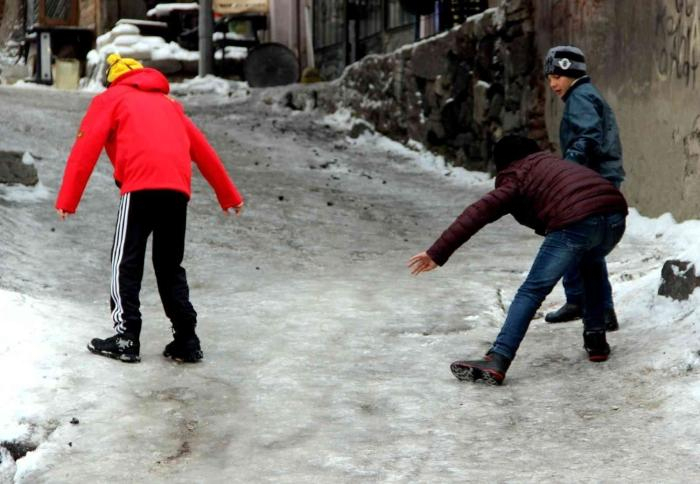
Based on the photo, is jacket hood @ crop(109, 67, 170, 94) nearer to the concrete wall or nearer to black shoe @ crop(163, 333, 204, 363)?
black shoe @ crop(163, 333, 204, 363)

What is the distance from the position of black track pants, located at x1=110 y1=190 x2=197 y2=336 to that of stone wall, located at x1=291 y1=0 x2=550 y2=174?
7228 millimetres

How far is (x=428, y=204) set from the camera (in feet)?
39.3

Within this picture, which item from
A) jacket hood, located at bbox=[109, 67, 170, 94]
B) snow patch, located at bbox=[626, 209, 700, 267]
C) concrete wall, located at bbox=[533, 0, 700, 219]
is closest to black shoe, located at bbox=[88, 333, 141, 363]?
jacket hood, located at bbox=[109, 67, 170, 94]

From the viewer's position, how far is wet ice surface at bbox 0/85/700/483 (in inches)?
160

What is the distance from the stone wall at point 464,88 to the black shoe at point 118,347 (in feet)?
24.6

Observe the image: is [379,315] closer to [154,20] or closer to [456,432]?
[456,432]

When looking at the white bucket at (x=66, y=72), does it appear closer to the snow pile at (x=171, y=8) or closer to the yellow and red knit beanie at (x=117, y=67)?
the snow pile at (x=171, y=8)

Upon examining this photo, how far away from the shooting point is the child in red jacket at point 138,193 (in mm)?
5328

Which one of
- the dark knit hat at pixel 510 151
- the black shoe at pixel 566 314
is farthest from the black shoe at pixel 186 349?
the black shoe at pixel 566 314

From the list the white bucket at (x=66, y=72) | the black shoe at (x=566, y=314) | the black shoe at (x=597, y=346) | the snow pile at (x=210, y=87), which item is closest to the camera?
the black shoe at (x=597, y=346)

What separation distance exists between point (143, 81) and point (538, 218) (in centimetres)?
215

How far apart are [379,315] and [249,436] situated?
2406mm

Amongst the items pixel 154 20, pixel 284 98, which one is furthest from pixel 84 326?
pixel 154 20

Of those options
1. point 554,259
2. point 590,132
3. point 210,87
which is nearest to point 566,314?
point 590,132
